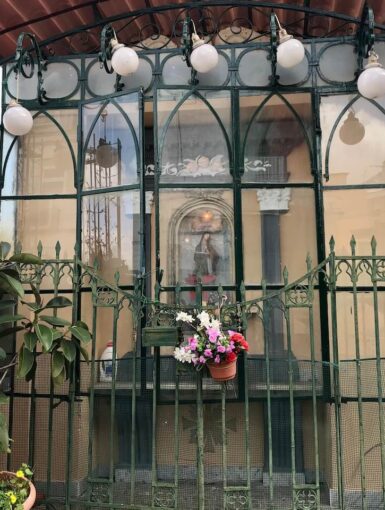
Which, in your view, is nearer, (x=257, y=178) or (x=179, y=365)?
(x=179, y=365)

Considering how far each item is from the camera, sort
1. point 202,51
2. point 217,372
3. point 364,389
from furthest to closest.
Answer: point 202,51 < point 364,389 < point 217,372

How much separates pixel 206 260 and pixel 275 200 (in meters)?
0.85

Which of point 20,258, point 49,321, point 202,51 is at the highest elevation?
point 202,51

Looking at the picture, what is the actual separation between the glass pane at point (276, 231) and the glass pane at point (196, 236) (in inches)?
7.1

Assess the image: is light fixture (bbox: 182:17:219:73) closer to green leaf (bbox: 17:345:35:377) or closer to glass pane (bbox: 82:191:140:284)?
glass pane (bbox: 82:191:140:284)

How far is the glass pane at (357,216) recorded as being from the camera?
418 centimetres

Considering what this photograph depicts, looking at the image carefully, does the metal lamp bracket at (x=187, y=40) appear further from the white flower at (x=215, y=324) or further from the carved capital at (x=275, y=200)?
A: the white flower at (x=215, y=324)

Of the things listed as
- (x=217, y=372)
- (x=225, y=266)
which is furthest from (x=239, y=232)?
(x=217, y=372)

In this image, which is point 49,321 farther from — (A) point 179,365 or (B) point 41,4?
(B) point 41,4

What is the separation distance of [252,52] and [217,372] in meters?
2.95

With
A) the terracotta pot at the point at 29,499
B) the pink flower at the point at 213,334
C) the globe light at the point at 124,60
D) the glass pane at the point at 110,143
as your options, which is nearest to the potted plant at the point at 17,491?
the terracotta pot at the point at 29,499

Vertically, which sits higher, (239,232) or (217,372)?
(239,232)

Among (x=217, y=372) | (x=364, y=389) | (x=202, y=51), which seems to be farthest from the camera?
(x=202, y=51)

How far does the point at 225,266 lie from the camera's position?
13.9 ft
